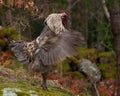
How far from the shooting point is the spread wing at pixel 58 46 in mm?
6914

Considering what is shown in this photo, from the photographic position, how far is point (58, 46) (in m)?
6.96

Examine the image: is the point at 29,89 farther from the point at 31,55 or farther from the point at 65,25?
the point at 65,25

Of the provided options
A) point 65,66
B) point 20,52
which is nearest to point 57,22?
point 20,52

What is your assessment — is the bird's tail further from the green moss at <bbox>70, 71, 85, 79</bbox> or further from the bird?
the green moss at <bbox>70, 71, 85, 79</bbox>

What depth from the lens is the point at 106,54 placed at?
2652 centimetres

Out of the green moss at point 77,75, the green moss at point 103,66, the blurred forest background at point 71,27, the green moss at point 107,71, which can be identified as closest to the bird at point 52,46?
the blurred forest background at point 71,27

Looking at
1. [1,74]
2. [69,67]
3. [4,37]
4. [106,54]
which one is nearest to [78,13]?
[106,54]

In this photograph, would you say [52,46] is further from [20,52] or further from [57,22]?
[20,52]

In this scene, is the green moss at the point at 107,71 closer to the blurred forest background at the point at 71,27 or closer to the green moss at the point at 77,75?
the blurred forest background at the point at 71,27

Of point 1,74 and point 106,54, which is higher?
point 1,74

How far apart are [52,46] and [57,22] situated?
1.36 feet

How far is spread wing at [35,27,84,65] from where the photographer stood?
6.91 meters

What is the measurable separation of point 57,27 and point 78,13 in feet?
105

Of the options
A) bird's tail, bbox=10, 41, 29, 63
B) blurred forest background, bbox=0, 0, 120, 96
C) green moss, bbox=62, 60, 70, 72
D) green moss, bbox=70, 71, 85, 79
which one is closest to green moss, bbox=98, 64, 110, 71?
blurred forest background, bbox=0, 0, 120, 96
